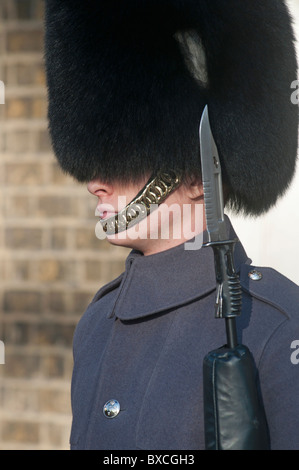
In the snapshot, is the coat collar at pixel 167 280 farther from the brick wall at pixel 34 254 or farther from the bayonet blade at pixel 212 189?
the brick wall at pixel 34 254

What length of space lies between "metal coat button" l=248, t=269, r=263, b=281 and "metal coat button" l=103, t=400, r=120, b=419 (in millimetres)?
472

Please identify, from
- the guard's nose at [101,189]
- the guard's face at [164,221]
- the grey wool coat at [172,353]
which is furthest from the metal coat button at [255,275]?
the guard's nose at [101,189]

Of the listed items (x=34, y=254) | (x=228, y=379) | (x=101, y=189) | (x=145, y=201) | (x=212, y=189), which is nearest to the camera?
(x=228, y=379)

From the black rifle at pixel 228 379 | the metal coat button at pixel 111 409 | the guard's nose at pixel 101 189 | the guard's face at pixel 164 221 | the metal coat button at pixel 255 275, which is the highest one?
the guard's nose at pixel 101 189

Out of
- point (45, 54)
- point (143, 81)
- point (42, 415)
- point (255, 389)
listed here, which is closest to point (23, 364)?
point (42, 415)

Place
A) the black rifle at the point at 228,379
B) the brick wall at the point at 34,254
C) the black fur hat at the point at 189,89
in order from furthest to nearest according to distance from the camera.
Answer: the brick wall at the point at 34,254 < the black fur hat at the point at 189,89 < the black rifle at the point at 228,379

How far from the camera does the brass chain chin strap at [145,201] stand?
2.03 m

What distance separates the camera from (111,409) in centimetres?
196

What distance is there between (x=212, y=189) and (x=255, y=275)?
0.32 m

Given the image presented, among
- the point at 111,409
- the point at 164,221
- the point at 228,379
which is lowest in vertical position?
the point at 111,409

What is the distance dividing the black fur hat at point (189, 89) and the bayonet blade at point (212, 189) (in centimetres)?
27

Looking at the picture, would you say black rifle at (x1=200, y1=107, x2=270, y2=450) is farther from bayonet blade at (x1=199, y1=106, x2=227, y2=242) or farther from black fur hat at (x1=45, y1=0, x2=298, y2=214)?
black fur hat at (x1=45, y1=0, x2=298, y2=214)

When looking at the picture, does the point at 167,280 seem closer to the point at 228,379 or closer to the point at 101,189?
the point at 101,189

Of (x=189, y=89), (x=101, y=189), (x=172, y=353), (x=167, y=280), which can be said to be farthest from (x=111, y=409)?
(x=189, y=89)
